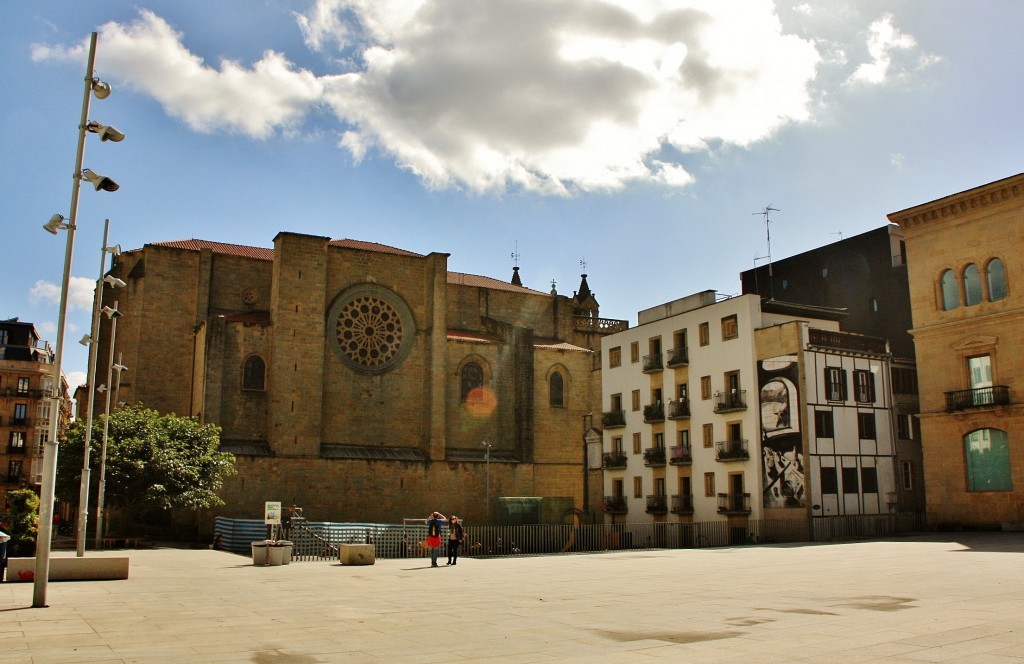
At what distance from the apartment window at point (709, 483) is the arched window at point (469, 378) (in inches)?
639

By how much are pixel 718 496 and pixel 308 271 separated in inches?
933

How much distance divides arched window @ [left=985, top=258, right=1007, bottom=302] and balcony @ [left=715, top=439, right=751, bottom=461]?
10882 millimetres

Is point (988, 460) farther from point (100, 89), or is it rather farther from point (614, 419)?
point (100, 89)

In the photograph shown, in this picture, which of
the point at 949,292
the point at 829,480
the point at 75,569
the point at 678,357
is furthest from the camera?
the point at 678,357

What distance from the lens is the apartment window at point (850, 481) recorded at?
33812 millimetres

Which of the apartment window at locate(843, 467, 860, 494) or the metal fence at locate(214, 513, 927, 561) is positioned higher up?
the apartment window at locate(843, 467, 860, 494)

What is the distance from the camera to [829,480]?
33375mm

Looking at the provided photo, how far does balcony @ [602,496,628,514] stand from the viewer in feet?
137

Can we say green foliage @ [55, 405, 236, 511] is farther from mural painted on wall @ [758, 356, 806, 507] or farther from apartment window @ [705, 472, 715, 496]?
mural painted on wall @ [758, 356, 806, 507]

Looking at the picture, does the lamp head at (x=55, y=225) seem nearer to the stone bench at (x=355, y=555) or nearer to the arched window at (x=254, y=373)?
the stone bench at (x=355, y=555)

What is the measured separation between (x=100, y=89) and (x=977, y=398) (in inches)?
1234

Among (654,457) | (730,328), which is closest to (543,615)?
(730,328)

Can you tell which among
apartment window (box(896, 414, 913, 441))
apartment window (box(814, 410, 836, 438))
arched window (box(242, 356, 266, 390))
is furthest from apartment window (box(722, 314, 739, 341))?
arched window (box(242, 356, 266, 390))

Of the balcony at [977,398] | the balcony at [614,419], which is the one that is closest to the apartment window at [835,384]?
the balcony at [977,398]
